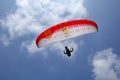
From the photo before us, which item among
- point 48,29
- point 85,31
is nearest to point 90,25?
point 85,31

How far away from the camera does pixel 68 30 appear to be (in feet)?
188

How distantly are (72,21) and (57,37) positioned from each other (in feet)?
9.30

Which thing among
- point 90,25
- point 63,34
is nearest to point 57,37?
point 63,34

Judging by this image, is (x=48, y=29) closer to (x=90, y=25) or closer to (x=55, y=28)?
(x=55, y=28)

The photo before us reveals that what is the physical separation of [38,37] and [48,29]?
6.43 feet

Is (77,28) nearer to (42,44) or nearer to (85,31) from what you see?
(85,31)

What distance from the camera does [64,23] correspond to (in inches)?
2256

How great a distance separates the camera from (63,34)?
5753 centimetres

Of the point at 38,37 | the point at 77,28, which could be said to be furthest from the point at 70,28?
the point at 38,37

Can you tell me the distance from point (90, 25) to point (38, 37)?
23.0 feet

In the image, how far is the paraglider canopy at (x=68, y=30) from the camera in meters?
57.0

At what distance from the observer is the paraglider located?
57.0 meters

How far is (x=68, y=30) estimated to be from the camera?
5731 cm

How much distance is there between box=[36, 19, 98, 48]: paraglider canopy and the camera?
187 ft
